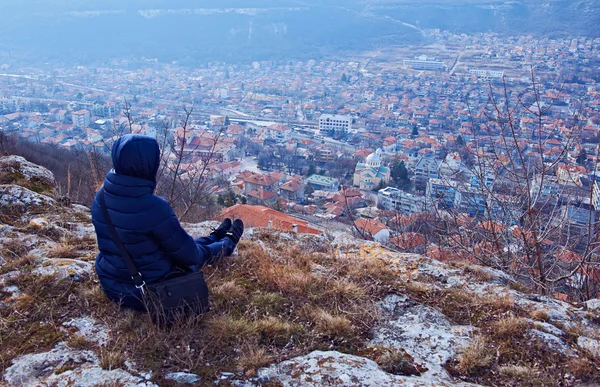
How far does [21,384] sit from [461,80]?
5120 centimetres

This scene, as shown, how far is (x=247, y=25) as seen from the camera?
3044 inches

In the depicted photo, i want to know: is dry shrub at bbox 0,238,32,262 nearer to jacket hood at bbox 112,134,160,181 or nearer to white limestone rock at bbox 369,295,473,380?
jacket hood at bbox 112,134,160,181

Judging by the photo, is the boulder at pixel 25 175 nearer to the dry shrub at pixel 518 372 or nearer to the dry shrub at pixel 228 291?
the dry shrub at pixel 228 291

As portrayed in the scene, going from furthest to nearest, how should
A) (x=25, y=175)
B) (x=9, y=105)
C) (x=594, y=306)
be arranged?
(x=9, y=105)
(x=25, y=175)
(x=594, y=306)

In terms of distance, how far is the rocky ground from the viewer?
1.79 metres

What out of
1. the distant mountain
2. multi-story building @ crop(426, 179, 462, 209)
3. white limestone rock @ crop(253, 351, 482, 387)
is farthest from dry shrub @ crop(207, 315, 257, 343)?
the distant mountain

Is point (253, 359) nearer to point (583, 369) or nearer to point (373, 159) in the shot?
point (583, 369)

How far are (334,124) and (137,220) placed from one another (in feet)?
109

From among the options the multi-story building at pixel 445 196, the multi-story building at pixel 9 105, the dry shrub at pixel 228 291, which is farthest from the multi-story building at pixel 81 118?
the dry shrub at pixel 228 291

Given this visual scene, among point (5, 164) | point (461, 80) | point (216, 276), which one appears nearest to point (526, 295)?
point (216, 276)

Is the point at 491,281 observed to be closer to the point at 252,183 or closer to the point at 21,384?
the point at 21,384

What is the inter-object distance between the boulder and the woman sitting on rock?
8.65 ft

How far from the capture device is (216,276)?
2578mm

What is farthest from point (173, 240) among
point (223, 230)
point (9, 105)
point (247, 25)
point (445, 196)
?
point (247, 25)
